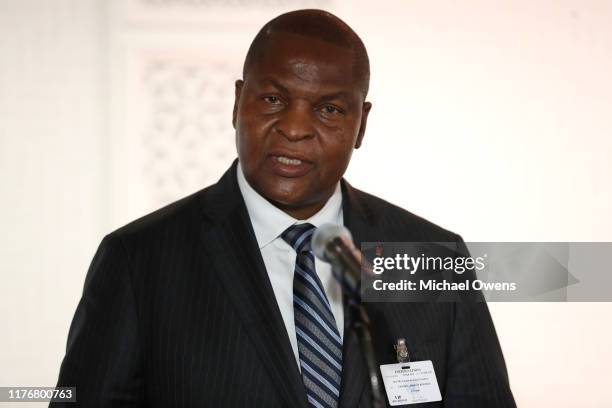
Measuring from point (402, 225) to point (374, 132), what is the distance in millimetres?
945

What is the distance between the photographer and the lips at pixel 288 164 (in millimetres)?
1819

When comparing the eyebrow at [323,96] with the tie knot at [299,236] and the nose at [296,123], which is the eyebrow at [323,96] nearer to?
the nose at [296,123]

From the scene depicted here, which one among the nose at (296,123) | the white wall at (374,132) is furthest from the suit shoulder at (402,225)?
the white wall at (374,132)

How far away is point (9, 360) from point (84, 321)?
3.85 ft

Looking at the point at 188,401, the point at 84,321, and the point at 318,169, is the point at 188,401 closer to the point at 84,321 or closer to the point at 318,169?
the point at 84,321

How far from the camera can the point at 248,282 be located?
72.4 inches

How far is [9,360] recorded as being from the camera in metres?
2.82

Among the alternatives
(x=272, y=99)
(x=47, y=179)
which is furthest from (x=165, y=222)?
(x=47, y=179)

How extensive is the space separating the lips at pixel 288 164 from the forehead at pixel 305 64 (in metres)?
0.14

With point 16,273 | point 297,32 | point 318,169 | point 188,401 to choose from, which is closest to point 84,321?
point 188,401

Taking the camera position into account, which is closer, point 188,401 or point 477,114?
point 188,401

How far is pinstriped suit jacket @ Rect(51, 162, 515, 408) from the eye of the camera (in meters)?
1.76

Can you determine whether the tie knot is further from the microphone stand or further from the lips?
the microphone stand

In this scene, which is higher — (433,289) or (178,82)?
(178,82)
